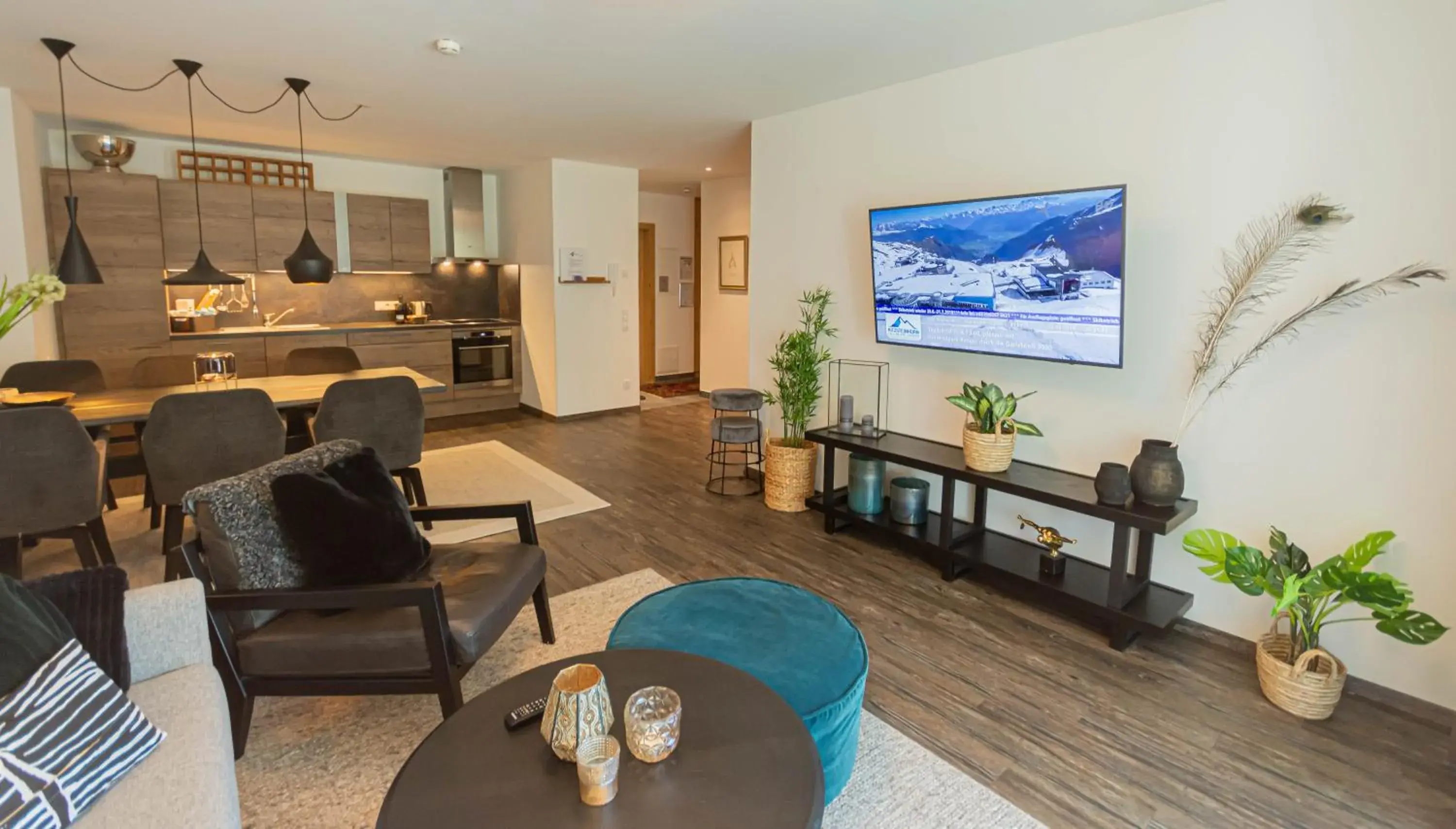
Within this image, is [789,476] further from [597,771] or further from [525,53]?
[597,771]

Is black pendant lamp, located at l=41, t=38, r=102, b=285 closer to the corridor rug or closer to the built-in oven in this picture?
the corridor rug

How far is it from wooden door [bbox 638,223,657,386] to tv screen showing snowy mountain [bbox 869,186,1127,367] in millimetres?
5339

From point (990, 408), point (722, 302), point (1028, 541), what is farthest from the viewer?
point (722, 302)

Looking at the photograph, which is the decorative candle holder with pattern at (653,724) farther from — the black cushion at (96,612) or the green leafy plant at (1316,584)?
the green leafy plant at (1316,584)

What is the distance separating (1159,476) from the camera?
286 cm

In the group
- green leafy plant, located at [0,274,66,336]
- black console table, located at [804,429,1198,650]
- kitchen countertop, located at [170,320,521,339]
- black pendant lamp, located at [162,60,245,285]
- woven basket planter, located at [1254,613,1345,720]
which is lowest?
woven basket planter, located at [1254,613,1345,720]

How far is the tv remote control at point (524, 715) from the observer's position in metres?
1.57

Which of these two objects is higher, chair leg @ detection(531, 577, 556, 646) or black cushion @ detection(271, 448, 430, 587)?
black cushion @ detection(271, 448, 430, 587)

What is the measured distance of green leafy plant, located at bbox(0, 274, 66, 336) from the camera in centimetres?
262

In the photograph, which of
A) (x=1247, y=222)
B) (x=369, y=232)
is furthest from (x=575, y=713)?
(x=369, y=232)

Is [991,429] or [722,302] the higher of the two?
[722,302]

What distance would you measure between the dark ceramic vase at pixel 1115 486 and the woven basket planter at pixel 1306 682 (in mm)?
697

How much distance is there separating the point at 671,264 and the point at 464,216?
2.71m

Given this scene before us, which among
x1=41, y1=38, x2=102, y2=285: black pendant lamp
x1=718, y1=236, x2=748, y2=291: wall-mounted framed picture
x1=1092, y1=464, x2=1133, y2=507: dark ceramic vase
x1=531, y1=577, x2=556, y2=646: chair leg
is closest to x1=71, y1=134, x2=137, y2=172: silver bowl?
x1=41, y1=38, x2=102, y2=285: black pendant lamp
